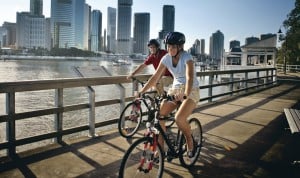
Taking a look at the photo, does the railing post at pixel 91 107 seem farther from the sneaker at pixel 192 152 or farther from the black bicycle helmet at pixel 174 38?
the black bicycle helmet at pixel 174 38

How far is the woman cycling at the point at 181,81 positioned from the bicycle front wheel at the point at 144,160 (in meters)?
0.44

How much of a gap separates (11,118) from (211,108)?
7.24 metres

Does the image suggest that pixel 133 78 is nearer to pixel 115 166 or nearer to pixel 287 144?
pixel 115 166

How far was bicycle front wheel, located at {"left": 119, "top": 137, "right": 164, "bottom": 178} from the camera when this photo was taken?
3914 mm

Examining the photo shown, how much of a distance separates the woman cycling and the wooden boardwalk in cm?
87

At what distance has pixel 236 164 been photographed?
220 inches

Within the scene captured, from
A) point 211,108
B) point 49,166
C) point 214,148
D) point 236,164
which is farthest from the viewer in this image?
point 211,108

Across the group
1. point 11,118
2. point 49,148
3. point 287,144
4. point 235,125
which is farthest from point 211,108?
point 11,118

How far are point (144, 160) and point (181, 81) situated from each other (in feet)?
4.43

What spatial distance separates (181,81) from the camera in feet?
16.2

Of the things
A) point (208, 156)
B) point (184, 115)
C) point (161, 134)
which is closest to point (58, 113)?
point (161, 134)

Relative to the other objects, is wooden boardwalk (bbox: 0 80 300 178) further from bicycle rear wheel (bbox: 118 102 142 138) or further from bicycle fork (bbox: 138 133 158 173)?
bicycle fork (bbox: 138 133 158 173)

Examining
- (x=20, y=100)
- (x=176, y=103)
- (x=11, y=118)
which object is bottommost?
(x=20, y=100)

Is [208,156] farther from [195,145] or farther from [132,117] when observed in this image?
[132,117]
